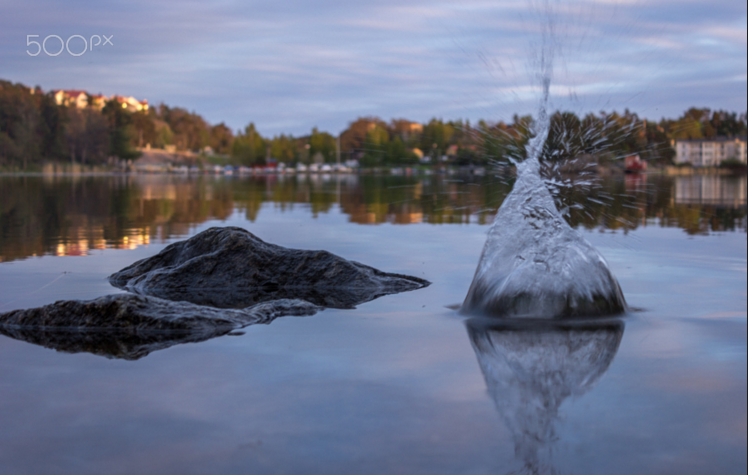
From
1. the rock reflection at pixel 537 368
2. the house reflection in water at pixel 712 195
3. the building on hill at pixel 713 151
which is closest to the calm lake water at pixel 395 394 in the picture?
the rock reflection at pixel 537 368

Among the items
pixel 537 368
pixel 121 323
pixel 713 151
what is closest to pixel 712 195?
pixel 537 368

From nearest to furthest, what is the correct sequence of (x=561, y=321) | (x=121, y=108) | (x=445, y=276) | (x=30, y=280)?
(x=561, y=321), (x=30, y=280), (x=445, y=276), (x=121, y=108)

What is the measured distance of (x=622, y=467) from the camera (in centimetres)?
384

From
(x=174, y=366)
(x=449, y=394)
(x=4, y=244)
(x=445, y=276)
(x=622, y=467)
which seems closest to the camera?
(x=622, y=467)

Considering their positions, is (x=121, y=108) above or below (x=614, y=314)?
above

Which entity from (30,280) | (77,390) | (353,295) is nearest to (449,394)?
(77,390)

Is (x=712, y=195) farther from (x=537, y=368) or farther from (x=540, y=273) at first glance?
(x=537, y=368)

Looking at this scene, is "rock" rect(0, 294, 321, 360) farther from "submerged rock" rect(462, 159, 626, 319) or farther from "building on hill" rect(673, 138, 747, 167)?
"building on hill" rect(673, 138, 747, 167)

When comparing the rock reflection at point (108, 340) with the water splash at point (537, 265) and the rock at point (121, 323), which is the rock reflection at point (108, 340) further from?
the water splash at point (537, 265)

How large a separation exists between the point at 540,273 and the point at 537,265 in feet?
0.49

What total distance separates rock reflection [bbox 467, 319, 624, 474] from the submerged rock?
34cm

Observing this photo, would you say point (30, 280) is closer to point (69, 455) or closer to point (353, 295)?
point (353, 295)

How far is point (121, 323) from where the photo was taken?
23.4 ft

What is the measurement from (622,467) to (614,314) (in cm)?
401
